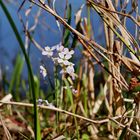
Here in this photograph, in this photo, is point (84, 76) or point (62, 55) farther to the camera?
point (84, 76)

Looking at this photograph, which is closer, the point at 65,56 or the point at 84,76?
the point at 65,56

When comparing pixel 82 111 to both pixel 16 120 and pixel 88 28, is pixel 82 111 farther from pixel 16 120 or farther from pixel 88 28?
pixel 16 120

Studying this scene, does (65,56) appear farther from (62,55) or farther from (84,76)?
(84,76)

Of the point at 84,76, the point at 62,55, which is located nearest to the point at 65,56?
the point at 62,55

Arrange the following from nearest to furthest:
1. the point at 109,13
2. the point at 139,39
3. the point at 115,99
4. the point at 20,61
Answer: the point at 109,13, the point at 139,39, the point at 115,99, the point at 20,61

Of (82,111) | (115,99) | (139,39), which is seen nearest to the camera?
(139,39)

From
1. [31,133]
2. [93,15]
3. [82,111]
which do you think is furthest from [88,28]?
[31,133]

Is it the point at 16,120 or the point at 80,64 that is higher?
the point at 80,64

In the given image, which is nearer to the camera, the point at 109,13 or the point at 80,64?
the point at 109,13
